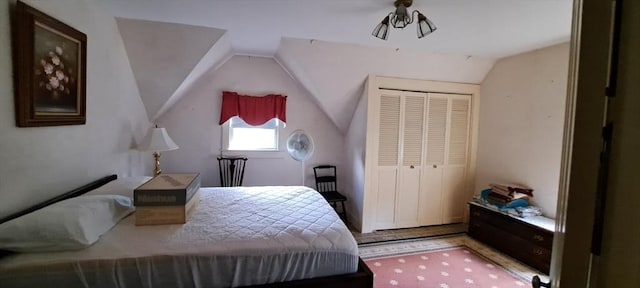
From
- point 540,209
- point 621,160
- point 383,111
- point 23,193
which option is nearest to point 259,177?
point 383,111

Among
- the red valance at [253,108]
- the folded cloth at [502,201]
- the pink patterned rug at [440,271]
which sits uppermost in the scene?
the red valance at [253,108]

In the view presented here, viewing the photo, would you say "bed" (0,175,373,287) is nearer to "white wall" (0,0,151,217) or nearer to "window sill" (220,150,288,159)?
"white wall" (0,0,151,217)

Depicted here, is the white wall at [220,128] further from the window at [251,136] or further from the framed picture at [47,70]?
the framed picture at [47,70]

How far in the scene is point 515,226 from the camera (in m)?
3.00

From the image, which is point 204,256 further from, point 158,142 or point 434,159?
point 434,159

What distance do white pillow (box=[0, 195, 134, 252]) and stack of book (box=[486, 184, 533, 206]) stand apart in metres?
3.76

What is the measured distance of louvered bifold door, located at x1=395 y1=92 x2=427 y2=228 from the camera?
147 inches

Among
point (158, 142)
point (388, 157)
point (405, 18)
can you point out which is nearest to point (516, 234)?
point (388, 157)

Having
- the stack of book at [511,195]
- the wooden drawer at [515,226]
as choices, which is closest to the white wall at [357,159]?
the wooden drawer at [515,226]

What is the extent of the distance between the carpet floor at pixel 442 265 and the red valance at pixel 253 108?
212cm

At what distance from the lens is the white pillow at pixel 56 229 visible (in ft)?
4.15

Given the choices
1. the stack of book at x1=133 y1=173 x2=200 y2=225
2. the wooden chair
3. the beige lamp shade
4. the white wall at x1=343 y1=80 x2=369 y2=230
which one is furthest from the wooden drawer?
the beige lamp shade

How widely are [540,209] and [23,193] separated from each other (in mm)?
4394

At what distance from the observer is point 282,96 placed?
13.0 ft
